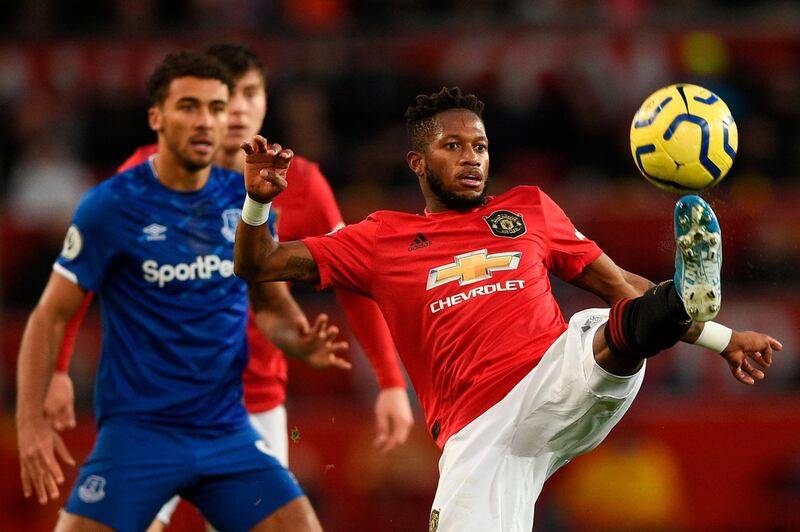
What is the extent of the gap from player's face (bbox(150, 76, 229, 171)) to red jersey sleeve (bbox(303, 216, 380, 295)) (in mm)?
1025

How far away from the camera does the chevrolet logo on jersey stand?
18.7ft

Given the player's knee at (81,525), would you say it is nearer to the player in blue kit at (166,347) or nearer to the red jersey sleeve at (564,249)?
the player in blue kit at (166,347)

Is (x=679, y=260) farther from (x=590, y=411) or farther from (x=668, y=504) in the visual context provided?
(x=668, y=504)

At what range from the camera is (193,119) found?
263 inches

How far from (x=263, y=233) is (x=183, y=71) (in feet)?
5.02

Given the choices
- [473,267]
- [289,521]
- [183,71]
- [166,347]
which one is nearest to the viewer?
[473,267]

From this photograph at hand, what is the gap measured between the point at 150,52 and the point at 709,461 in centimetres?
653

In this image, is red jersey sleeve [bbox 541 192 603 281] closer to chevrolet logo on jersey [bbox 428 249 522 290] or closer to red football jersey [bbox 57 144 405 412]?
chevrolet logo on jersey [bbox 428 249 522 290]

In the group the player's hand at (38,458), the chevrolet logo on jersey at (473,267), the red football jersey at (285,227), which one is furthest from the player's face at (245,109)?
the chevrolet logo on jersey at (473,267)

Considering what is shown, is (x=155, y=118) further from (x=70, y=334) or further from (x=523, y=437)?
(x=523, y=437)

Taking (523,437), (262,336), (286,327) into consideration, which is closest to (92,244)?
(286,327)

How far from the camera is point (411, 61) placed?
12938 mm

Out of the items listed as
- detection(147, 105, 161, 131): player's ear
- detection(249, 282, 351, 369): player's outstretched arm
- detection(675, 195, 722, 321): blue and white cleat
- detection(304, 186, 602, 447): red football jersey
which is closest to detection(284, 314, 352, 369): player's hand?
detection(249, 282, 351, 369): player's outstretched arm

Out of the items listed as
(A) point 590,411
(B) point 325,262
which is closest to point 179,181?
(B) point 325,262
